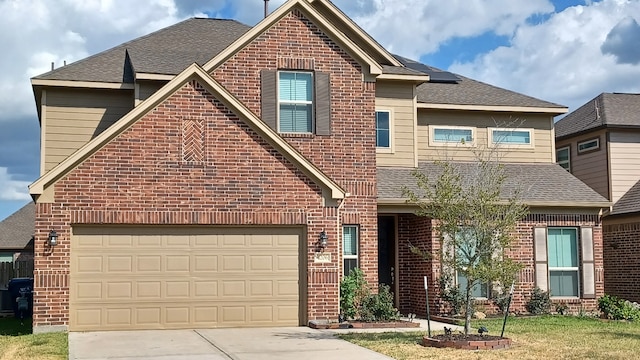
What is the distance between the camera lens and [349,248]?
19.0 m

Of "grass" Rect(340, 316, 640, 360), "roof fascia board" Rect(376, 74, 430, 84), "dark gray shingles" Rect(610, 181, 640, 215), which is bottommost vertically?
"grass" Rect(340, 316, 640, 360)

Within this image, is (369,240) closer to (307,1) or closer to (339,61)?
(339,61)

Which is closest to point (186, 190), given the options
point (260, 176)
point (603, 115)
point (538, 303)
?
point (260, 176)

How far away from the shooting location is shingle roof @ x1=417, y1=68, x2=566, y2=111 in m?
22.3

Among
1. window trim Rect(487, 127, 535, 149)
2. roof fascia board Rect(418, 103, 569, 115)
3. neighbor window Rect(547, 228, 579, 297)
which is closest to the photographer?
neighbor window Rect(547, 228, 579, 297)

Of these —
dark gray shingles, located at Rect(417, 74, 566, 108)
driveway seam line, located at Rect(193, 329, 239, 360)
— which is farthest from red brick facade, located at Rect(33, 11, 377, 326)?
dark gray shingles, located at Rect(417, 74, 566, 108)

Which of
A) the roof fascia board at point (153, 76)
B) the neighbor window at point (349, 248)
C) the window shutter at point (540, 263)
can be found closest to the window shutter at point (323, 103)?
the neighbor window at point (349, 248)

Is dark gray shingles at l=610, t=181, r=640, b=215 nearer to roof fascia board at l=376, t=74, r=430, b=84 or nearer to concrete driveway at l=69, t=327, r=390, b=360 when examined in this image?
roof fascia board at l=376, t=74, r=430, b=84

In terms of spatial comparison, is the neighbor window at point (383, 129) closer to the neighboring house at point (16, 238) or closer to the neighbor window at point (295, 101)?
the neighbor window at point (295, 101)

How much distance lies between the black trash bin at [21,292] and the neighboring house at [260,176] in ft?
15.0

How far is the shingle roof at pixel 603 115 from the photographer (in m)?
24.1

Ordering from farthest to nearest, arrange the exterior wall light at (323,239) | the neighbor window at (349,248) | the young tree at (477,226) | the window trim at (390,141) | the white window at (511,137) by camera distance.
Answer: the white window at (511,137), the window trim at (390,141), the neighbor window at (349,248), the exterior wall light at (323,239), the young tree at (477,226)

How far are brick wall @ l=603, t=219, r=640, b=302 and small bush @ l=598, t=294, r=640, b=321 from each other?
2.75 meters

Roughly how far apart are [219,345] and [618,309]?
11.0m
